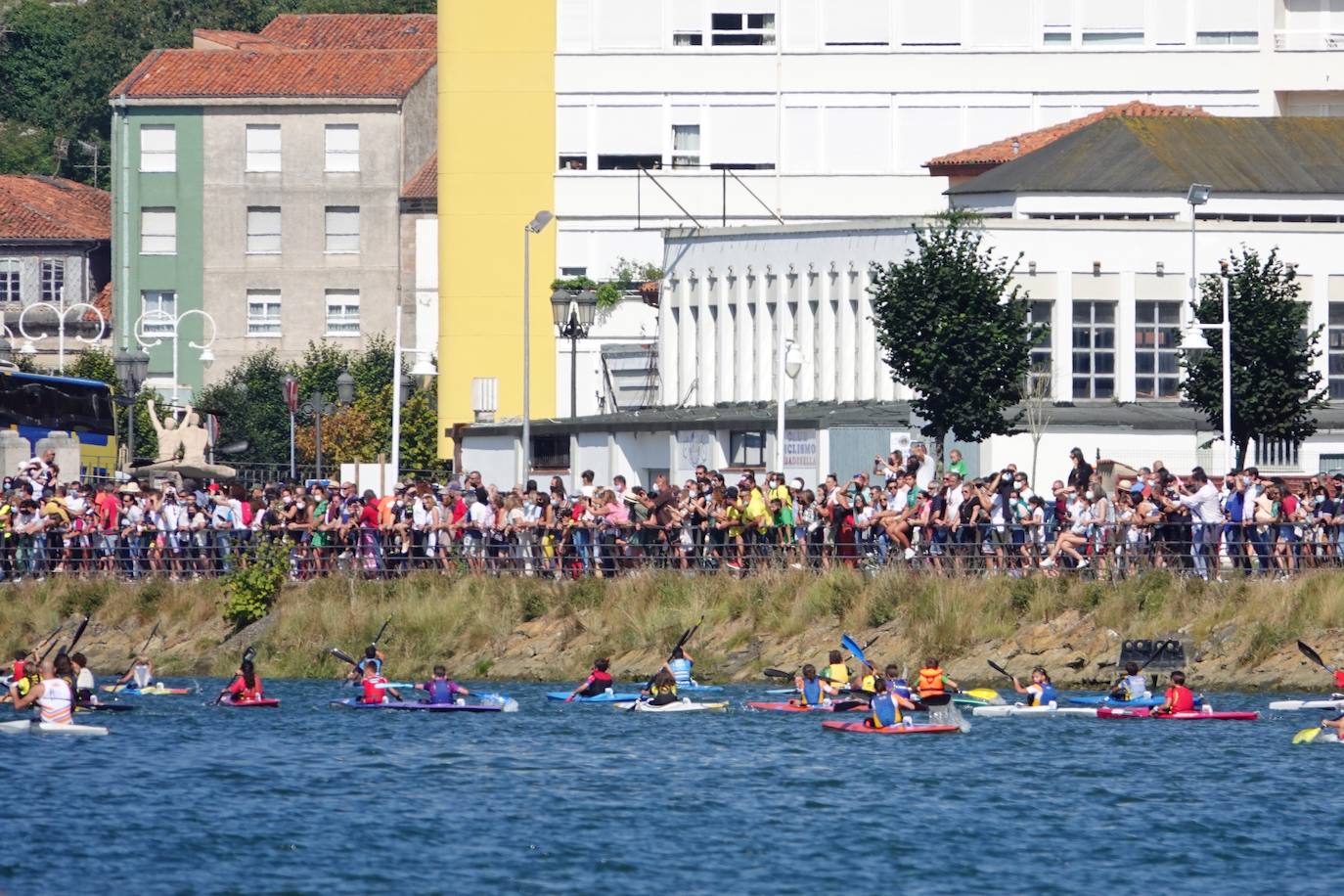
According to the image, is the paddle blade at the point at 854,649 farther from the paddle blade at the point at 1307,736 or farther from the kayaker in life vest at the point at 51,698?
the kayaker in life vest at the point at 51,698

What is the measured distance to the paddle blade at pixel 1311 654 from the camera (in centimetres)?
3981

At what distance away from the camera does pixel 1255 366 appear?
53344 millimetres

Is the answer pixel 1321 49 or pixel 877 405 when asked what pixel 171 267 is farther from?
pixel 877 405

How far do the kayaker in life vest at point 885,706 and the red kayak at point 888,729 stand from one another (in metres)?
0.08

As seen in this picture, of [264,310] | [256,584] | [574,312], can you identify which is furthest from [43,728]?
[264,310]

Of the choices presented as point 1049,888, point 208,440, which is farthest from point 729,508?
point 208,440

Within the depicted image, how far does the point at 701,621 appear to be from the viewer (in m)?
44.9

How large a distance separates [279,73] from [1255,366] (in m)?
62.2

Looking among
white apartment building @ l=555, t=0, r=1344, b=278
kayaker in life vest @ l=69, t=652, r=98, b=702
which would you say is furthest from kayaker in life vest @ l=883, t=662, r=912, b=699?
white apartment building @ l=555, t=0, r=1344, b=278

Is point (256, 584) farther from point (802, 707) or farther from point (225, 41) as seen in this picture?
point (225, 41)

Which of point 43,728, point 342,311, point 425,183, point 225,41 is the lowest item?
point 43,728

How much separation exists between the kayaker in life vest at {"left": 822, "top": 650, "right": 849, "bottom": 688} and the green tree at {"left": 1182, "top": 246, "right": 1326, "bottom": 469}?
13.3 metres

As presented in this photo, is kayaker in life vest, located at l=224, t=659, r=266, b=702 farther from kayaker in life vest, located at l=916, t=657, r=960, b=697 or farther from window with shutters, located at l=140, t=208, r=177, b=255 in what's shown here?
window with shutters, located at l=140, t=208, r=177, b=255

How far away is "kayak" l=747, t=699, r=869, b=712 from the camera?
137ft
